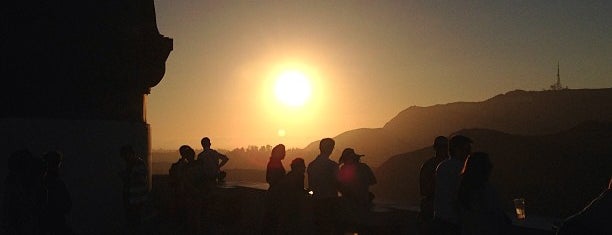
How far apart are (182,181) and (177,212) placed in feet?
2.34

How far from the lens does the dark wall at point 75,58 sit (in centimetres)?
1081

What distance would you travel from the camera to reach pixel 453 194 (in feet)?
18.4

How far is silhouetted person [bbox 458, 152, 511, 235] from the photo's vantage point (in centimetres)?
498

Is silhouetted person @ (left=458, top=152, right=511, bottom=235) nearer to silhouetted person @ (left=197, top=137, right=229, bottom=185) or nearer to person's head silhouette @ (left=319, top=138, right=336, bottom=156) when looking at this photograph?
person's head silhouette @ (left=319, top=138, right=336, bottom=156)

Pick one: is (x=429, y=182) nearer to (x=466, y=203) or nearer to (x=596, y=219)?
(x=466, y=203)

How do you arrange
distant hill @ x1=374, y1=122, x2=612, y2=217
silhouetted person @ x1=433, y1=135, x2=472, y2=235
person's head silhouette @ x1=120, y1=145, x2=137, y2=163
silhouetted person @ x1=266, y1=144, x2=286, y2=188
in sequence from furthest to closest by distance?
distant hill @ x1=374, y1=122, x2=612, y2=217 < person's head silhouette @ x1=120, y1=145, x2=137, y2=163 < silhouetted person @ x1=266, y1=144, x2=286, y2=188 < silhouetted person @ x1=433, y1=135, x2=472, y2=235

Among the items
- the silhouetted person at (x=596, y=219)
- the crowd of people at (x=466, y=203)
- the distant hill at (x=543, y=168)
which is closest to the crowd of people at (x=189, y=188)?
the crowd of people at (x=466, y=203)

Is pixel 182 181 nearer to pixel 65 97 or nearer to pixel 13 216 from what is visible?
pixel 65 97

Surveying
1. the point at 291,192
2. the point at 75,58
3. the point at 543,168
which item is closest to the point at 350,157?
the point at 291,192

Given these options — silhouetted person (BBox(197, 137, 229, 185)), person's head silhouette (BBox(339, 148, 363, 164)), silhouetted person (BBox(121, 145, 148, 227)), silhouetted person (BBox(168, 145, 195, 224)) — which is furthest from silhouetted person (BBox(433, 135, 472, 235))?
silhouetted person (BBox(197, 137, 229, 185))

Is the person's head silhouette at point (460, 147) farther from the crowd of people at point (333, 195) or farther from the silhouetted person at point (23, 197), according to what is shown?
the silhouetted person at point (23, 197)

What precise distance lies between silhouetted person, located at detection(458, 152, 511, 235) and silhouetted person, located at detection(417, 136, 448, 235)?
1.16 meters

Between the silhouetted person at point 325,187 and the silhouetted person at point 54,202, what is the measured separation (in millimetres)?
3130

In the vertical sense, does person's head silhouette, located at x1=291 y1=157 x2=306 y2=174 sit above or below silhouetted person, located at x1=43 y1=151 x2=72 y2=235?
above
